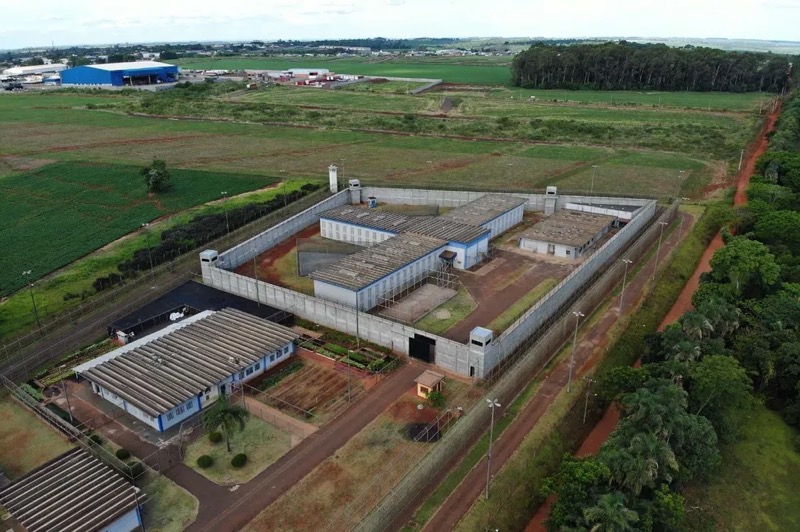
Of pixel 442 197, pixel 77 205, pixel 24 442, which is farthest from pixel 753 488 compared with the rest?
pixel 77 205

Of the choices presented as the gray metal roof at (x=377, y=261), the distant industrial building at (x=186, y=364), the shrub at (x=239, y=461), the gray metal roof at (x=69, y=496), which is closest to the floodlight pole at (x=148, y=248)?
the distant industrial building at (x=186, y=364)

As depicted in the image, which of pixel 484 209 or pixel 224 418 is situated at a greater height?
pixel 484 209

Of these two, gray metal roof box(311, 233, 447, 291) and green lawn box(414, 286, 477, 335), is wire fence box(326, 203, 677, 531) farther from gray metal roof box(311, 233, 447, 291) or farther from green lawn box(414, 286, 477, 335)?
gray metal roof box(311, 233, 447, 291)

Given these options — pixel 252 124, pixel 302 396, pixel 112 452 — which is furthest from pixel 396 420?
pixel 252 124

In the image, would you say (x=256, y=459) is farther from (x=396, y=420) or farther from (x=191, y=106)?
(x=191, y=106)

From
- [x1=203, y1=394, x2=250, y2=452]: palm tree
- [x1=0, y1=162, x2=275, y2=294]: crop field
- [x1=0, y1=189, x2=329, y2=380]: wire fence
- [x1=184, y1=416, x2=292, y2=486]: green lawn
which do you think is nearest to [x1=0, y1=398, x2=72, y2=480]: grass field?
[x1=0, y1=189, x2=329, y2=380]: wire fence

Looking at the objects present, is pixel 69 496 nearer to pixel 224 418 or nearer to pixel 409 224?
pixel 224 418
